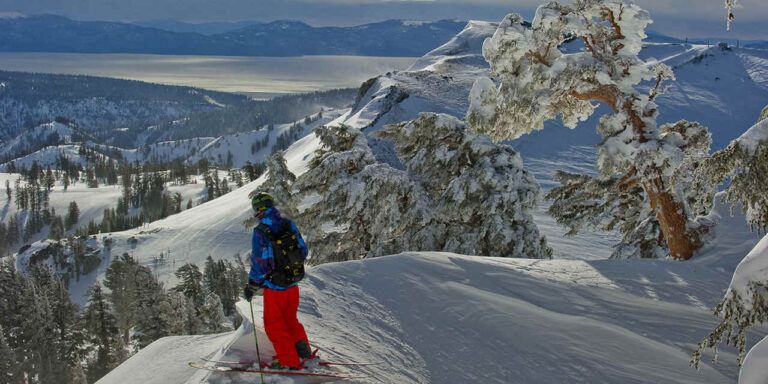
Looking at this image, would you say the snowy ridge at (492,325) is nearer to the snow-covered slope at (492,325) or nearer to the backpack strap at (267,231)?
the snow-covered slope at (492,325)

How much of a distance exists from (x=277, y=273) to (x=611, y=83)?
27.9ft

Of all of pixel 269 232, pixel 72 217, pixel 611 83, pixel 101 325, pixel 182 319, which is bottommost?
pixel 72 217

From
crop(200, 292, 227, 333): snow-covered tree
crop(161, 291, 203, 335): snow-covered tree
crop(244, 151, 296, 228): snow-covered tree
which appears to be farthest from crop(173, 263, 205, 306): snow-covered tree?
crop(244, 151, 296, 228): snow-covered tree

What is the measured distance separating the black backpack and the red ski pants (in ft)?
0.51

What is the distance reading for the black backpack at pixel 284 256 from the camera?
512cm

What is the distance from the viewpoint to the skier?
506cm

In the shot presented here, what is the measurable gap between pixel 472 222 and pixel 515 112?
4.31 m

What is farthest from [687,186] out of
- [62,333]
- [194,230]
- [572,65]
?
[194,230]

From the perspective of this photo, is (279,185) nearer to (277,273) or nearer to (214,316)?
(277,273)

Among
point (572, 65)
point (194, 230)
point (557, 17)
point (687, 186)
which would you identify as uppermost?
point (557, 17)

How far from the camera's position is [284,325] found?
5.03m

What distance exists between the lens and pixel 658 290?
7.83 meters

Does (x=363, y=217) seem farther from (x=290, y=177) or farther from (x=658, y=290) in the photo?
(x=658, y=290)

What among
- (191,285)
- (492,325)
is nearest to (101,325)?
(191,285)
